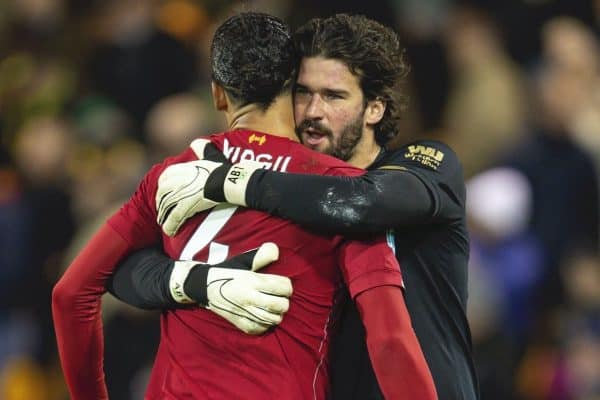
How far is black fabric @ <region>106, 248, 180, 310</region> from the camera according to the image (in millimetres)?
3607

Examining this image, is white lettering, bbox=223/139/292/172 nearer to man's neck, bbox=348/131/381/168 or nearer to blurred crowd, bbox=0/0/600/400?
man's neck, bbox=348/131/381/168

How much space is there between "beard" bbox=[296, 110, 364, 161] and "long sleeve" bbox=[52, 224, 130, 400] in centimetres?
71

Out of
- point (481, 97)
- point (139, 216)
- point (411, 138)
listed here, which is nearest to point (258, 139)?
point (139, 216)

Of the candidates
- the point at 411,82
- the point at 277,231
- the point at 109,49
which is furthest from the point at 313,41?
the point at 109,49

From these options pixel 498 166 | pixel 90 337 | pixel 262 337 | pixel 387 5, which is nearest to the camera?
pixel 262 337

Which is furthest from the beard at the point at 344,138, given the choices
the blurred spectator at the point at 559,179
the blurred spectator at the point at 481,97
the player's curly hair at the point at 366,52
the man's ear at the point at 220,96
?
the blurred spectator at the point at 481,97

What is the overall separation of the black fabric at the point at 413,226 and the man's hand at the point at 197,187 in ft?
0.17

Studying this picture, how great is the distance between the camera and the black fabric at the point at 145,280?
3.61m

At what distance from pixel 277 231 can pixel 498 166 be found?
12.5 ft

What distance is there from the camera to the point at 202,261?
139 inches

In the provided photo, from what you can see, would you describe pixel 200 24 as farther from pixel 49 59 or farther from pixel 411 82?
pixel 411 82

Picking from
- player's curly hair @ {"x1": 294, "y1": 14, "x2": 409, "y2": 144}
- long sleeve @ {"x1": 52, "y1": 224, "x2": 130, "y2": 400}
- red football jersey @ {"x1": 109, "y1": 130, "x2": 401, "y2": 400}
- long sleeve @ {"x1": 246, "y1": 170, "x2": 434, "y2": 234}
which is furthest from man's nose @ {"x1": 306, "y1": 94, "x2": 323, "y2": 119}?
long sleeve @ {"x1": 52, "y1": 224, "x2": 130, "y2": 400}

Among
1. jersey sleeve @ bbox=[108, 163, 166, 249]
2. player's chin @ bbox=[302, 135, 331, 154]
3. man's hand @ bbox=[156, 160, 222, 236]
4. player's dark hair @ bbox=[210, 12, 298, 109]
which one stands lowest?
jersey sleeve @ bbox=[108, 163, 166, 249]

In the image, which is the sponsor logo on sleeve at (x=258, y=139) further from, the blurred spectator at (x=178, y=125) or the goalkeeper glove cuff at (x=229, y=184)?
the blurred spectator at (x=178, y=125)
